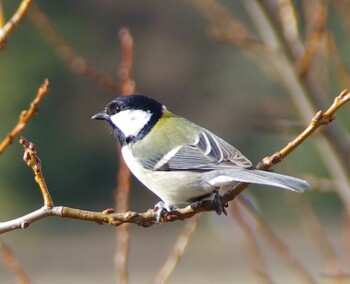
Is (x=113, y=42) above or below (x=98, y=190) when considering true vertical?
above

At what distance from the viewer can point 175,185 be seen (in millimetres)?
2670

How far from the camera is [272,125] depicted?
2.82 metres

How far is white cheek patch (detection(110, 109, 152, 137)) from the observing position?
3047 millimetres

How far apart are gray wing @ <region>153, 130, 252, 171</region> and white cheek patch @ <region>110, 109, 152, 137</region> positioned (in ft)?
0.93

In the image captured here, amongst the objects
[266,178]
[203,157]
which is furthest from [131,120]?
[266,178]

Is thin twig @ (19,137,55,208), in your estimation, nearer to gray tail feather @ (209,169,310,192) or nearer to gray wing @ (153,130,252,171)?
gray tail feather @ (209,169,310,192)

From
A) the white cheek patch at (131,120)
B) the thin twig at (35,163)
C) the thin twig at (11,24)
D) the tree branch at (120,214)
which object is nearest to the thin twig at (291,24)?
the white cheek patch at (131,120)

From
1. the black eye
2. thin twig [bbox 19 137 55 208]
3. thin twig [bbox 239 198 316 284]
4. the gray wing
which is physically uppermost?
thin twig [bbox 19 137 55 208]

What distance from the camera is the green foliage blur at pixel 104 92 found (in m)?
16.9

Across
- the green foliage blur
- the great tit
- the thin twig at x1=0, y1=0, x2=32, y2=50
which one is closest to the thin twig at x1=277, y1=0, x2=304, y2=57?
the great tit

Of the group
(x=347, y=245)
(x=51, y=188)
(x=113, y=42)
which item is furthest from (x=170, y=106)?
(x=347, y=245)

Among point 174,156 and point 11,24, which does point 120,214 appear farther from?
point 174,156

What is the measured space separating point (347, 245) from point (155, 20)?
1760 cm

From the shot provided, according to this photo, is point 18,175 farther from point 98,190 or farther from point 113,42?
point 113,42
